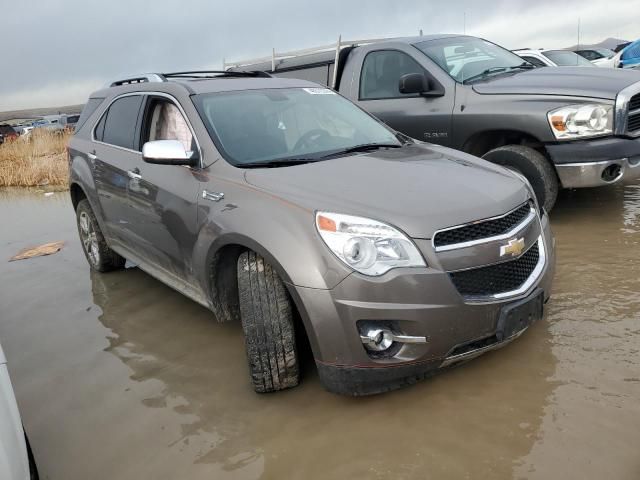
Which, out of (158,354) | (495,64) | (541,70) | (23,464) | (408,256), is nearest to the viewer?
(23,464)

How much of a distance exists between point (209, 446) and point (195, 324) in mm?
1463

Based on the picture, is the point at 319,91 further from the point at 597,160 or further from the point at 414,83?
the point at 597,160

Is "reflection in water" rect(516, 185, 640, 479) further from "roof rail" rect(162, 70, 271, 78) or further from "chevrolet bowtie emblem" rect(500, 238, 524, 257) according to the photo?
"roof rail" rect(162, 70, 271, 78)

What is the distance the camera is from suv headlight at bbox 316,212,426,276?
254cm

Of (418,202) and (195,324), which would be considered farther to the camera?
(195,324)

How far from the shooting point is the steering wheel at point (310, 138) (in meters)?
3.53

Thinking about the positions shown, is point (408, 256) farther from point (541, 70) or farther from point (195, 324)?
point (541, 70)

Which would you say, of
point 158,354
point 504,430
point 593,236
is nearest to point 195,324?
point 158,354

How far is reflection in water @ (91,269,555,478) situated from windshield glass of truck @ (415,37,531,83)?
319 cm

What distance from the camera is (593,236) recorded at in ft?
16.2

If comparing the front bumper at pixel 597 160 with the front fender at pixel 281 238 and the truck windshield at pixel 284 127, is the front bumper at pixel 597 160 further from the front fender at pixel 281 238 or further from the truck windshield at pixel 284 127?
the front fender at pixel 281 238

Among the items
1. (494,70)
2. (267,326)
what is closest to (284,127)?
(267,326)

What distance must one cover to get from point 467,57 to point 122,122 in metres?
3.60

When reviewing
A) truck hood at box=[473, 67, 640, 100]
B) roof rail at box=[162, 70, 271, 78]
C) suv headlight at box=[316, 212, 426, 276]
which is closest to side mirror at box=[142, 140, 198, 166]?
suv headlight at box=[316, 212, 426, 276]
